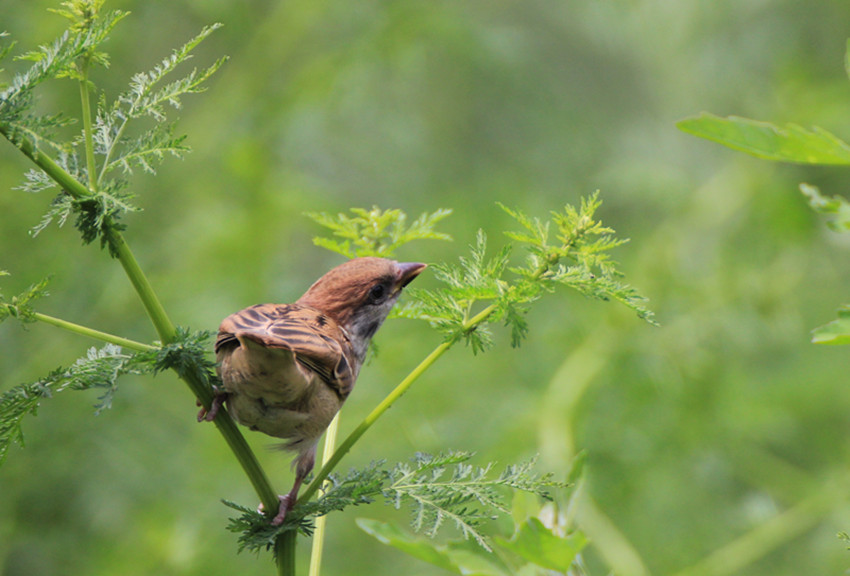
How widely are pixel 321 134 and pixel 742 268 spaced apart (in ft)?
5.25

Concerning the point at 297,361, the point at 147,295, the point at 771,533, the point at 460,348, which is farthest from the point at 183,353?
the point at 460,348

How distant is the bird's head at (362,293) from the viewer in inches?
68.4

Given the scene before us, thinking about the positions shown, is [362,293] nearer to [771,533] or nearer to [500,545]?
[500,545]

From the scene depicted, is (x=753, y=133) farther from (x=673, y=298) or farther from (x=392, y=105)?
(x=392, y=105)

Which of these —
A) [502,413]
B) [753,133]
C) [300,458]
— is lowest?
[502,413]

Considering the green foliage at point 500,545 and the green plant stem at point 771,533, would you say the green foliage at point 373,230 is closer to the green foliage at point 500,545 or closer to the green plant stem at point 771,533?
the green foliage at point 500,545

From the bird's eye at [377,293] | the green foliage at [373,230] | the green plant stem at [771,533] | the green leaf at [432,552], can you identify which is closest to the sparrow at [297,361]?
the bird's eye at [377,293]

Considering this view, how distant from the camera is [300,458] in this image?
5.04 ft

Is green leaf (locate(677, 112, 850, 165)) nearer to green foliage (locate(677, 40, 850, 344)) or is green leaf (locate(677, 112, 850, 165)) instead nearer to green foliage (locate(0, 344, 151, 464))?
green foliage (locate(677, 40, 850, 344))

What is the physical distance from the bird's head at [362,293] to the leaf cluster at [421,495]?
614 millimetres

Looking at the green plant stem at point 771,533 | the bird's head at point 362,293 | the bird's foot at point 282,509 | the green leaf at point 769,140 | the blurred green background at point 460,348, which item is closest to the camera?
the green leaf at point 769,140

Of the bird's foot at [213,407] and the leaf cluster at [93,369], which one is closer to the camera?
the leaf cluster at [93,369]

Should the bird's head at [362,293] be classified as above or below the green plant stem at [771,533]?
above

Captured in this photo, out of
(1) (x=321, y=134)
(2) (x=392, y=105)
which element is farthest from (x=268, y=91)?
(2) (x=392, y=105)
